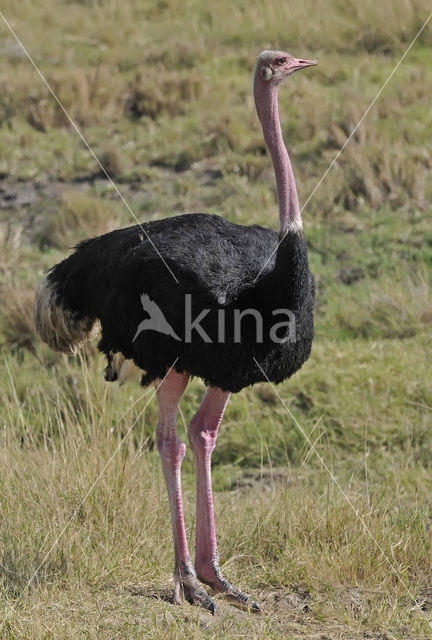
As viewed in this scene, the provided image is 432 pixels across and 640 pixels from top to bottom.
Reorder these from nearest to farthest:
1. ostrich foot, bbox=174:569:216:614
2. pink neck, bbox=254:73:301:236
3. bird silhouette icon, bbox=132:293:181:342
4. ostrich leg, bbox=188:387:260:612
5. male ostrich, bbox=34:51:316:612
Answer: pink neck, bbox=254:73:301:236, male ostrich, bbox=34:51:316:612, bird silhouette icon, bbox=132:293:181:342, ostrich foot, bbox=174:569:216:614, ostrich leg, bbox=188:387:260:612

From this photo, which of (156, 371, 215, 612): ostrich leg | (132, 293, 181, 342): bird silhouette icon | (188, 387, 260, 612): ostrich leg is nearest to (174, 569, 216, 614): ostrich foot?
(156, 371, 215, 612): ostrich leg

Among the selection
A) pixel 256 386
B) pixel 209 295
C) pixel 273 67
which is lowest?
pixel 256 386

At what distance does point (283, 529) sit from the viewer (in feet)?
16.1

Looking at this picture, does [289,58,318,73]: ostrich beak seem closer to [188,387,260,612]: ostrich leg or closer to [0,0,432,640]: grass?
[188,387,260,612]: ostrich leg

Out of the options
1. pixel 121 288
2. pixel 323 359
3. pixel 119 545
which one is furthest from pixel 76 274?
pixel 323 359

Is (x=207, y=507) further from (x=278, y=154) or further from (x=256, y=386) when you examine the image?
(x=256, y=386)

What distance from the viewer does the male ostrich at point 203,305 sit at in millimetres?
4156

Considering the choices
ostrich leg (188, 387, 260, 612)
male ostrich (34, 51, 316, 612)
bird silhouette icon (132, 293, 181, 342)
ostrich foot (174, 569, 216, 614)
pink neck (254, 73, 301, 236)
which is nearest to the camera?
pink neck (254, 73, 301, 236)

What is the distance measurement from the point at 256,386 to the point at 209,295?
2.81 m

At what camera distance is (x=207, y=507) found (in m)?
4.59

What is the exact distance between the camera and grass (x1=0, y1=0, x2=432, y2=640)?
454 centimetres

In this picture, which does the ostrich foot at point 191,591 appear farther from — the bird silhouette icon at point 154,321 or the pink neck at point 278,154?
the pink neck at point 278,154

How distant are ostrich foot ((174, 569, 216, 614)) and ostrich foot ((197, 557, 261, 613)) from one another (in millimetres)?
93

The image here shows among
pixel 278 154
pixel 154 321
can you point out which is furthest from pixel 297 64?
pixel 154 321
